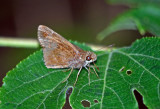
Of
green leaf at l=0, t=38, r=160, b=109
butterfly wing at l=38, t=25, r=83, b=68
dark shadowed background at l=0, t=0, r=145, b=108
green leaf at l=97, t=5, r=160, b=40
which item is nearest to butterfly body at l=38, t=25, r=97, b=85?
butterfly wing at l=38, t=25, r=83, b=68

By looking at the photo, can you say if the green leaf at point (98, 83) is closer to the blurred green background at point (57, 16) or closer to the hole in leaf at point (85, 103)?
the hole in leaf at point (85, 103)

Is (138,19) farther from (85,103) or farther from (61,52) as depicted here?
(85,103)

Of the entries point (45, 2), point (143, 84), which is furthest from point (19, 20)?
point (143, 84)

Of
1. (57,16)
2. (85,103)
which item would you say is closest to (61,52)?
(85,103)

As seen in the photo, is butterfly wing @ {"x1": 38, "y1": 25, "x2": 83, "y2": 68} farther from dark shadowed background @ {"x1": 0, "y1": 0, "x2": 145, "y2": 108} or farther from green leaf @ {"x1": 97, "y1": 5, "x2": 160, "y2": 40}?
dark shadowed background @ {"x1": 0, "y1": 0, "x2": 145, "y2": 108}

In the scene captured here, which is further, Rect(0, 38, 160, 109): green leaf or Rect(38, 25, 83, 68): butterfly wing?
Rect(38, 25, 83, 68): butterfly wing

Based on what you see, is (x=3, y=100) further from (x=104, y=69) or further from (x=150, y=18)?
(x=150, y=18)

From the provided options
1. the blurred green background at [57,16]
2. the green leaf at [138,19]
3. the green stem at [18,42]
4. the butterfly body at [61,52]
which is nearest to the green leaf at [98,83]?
the butterfly body at [61,52]
